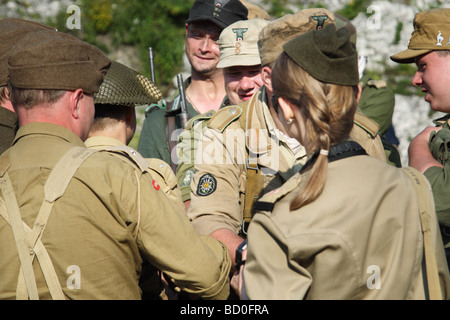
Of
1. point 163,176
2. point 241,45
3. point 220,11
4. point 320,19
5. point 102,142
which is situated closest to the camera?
point 102,142

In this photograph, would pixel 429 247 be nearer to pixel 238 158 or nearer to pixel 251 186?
pixel 251 186

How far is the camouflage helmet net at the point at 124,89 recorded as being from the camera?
10.2 feet

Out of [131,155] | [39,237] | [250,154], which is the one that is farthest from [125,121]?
[39,237]

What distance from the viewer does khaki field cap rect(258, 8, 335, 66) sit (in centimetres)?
340

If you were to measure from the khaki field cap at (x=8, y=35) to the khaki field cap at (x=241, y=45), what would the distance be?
4.38 ft

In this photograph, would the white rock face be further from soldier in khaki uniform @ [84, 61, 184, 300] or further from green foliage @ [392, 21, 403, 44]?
soldier in khaki uniform @ [84, 61, 184, 300]

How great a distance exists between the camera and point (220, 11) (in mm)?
5145

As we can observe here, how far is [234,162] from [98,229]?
121 cm

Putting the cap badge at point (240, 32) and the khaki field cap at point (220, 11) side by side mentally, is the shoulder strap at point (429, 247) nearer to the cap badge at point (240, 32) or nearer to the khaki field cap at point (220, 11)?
the cap badge at point (240, 32)

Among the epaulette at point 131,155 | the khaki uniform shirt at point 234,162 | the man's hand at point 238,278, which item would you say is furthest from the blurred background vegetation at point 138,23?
the man's hand at point 238,278

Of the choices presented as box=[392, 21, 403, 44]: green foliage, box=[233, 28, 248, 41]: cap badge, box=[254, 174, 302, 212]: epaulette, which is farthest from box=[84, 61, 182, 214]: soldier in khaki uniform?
box=[392, 21, 403, 44]: green foliage

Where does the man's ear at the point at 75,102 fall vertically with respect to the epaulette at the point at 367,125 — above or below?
above

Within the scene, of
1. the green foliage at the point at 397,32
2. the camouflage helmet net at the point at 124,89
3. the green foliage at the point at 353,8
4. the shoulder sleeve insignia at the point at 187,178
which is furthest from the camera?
the green foliage at the point at 353,8

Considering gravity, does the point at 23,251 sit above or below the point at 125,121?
below
